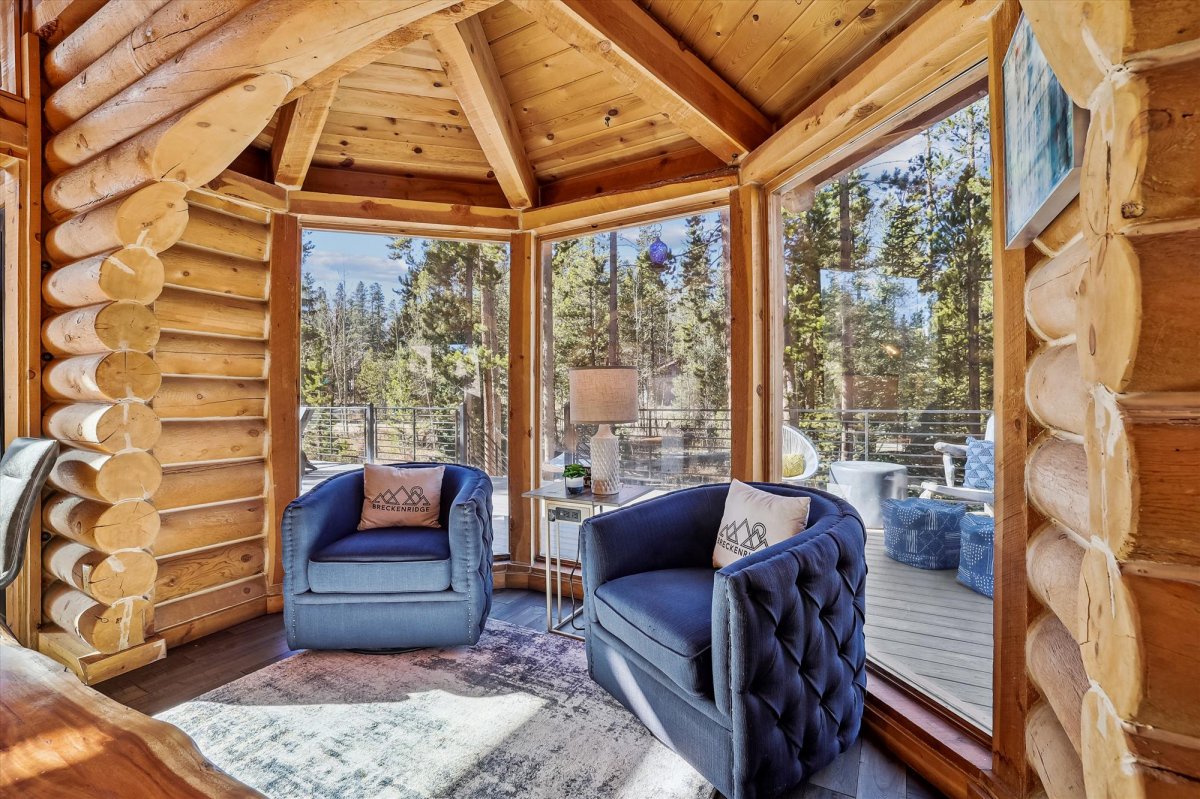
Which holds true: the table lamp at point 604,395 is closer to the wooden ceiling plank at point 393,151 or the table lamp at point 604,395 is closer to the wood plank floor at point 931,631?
the wood plank floor at point 931,631

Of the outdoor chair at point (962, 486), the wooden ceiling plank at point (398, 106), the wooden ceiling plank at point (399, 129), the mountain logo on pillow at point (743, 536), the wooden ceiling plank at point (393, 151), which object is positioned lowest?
the mountain logo on pillow at point (743, 536)

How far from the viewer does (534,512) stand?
3.61 meters

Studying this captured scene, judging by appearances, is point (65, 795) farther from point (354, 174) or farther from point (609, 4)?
point (354, 174)

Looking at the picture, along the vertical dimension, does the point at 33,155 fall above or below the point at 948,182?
above

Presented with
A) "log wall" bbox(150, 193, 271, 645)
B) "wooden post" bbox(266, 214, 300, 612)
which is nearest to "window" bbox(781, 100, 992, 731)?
"wooden post" bbox(266, 214, 300, 612)

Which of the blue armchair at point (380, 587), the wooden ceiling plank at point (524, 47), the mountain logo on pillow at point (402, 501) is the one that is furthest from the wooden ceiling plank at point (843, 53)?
the mountain logo on pillow at point (402, 501)

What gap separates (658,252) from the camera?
3.23 meters

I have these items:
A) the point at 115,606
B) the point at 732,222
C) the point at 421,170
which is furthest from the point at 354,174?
the point at 115,606

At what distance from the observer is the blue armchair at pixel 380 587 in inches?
99.0

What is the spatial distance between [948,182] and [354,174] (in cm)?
325

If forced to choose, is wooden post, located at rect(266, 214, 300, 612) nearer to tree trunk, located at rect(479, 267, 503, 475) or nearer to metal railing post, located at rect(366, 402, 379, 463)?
metal railing post, located at rect(366, 402, 379, 463)

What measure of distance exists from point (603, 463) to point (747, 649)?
1414 mm

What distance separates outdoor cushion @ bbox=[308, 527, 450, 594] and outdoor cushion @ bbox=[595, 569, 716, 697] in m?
0.83

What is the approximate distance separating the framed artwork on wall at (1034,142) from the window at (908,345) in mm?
344
